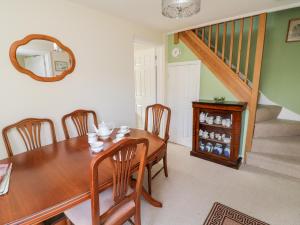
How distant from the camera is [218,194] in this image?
2.03 metres

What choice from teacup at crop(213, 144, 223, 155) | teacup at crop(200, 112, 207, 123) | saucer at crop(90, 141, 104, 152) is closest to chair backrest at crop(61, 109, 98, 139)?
saucer at crop(90, 141, 104, 152)

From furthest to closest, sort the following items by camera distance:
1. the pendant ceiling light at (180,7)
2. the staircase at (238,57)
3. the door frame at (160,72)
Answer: the door frame at (160,72) < the staircase at (238,57) < the pendant ceiling light at (180,7)

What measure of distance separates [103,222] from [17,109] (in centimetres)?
147

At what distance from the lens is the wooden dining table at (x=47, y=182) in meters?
0.87

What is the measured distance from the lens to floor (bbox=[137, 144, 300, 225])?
1.70 m

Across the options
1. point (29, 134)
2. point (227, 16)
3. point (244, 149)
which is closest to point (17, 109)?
point (29, 134)

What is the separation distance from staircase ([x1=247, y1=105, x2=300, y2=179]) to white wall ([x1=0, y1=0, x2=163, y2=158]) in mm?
2110

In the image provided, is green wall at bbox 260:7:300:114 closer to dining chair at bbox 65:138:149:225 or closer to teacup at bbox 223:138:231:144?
teacup at bbox 223:138:231:144

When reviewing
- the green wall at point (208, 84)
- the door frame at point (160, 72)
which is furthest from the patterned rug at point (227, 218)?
the door frame at point (160, 72)

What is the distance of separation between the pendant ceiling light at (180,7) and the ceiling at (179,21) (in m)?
0.61

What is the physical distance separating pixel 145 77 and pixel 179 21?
1.38m

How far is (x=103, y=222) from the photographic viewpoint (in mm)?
1095

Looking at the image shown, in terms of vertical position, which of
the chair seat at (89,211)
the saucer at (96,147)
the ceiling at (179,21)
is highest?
the ceiling at (179,21)

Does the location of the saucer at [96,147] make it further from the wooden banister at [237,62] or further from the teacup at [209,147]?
the wooden banister at [237,62]
